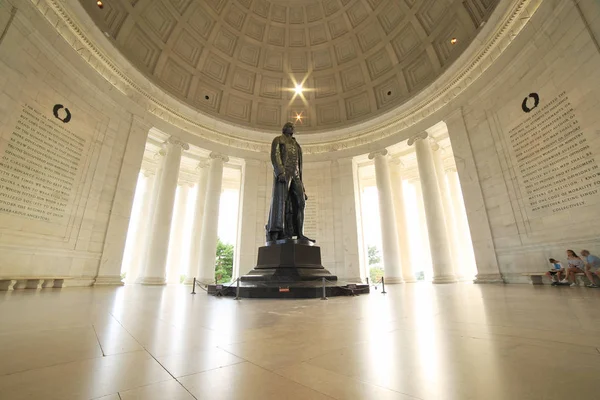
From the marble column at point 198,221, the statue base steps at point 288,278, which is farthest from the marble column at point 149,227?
the statue base steps at point 288,278

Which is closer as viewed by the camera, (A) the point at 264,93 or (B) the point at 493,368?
(B) the point at 493,368

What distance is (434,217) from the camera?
558 inches

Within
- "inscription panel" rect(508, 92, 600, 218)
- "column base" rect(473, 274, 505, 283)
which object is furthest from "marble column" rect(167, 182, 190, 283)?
"inscription panel" rect(508, 92, 600, 218)

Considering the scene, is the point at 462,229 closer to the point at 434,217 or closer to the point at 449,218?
the point at 449,218

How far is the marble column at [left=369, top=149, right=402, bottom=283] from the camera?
51.3 ft

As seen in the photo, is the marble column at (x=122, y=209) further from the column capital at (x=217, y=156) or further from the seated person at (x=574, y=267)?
the seated person at (x=574, y=267)

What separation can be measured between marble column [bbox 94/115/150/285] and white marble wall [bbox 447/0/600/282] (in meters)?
16.7

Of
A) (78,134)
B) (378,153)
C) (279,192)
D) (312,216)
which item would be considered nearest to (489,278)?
(279,192)

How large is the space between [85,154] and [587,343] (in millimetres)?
15271

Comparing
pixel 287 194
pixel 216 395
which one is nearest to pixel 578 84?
pixel 287 194

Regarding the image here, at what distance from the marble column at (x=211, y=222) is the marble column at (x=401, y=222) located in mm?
12250

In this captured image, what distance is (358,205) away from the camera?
18.3 meters

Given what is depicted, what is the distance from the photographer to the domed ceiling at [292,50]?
15.4 metres

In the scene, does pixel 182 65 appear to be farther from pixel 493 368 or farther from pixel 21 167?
pixel 493 368
